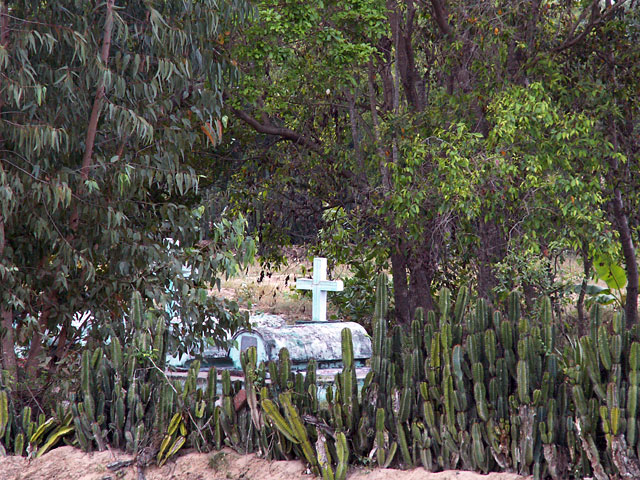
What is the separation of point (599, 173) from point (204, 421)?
19.9 feet

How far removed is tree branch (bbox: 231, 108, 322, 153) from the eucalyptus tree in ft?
11.0

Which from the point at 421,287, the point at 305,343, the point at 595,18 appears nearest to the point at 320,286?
the point at 421,287

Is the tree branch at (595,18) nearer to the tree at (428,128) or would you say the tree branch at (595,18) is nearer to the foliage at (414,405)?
the tree at (428,128)

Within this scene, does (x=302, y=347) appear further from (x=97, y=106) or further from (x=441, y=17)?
(x=441, y=17)

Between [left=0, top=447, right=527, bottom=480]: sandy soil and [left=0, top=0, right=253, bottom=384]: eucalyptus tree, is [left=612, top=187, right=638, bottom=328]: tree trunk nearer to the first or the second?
[left=0, top=0, right=253, bottom=384]: eucalyptus tree

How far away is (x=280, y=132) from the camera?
1123cm

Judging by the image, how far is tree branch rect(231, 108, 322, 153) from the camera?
34.9 feet

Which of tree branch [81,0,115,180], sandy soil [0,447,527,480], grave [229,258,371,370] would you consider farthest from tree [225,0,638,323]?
sandy soil [0,447,527,480]

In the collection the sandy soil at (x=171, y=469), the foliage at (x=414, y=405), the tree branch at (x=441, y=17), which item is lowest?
the sandy soil at (x=171, y=469)

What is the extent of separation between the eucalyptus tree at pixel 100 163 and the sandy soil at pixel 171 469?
1.00 metres

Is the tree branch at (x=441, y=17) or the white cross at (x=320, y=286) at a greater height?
the tree branch at (x=441, y=17)

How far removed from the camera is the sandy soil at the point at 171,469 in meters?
5.38

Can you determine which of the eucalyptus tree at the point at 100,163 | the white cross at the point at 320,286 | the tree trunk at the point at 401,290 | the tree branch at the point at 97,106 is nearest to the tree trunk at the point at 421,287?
the tree trunk at the point at 401,290

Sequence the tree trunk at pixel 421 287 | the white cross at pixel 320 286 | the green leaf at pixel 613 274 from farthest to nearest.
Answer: the white cross at pixel 320 286
the green leaf at pixel 613 274
the tree trunk at pixel 421 287
